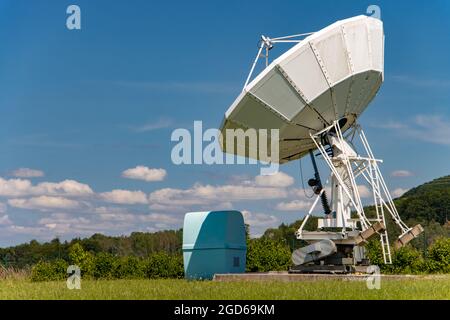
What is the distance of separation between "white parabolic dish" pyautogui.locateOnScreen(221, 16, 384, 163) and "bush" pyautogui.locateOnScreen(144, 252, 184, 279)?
8217 millimetres

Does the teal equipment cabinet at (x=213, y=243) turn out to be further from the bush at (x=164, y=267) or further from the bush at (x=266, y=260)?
the bush at (x=164, y=267)

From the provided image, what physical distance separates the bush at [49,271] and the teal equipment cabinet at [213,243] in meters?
6.44

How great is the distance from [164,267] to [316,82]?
1104 centimetres

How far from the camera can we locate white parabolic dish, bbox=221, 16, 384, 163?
1617 centimetres

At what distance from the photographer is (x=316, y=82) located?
16531mm

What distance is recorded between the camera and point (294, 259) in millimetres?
18375

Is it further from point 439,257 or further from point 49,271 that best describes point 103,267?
point 439,257

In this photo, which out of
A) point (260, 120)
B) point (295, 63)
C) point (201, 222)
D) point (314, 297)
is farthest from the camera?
point (201, 222)

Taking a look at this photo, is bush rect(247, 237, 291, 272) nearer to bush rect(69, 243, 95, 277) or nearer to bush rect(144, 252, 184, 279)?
bush rect(144, 252, 184, 279)

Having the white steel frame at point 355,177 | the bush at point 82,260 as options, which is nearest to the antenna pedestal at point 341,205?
the white steel frame at point 355,177

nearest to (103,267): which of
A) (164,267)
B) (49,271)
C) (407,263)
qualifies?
(49,271)

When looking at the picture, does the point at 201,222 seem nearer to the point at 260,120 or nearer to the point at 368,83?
the point at 260,120
